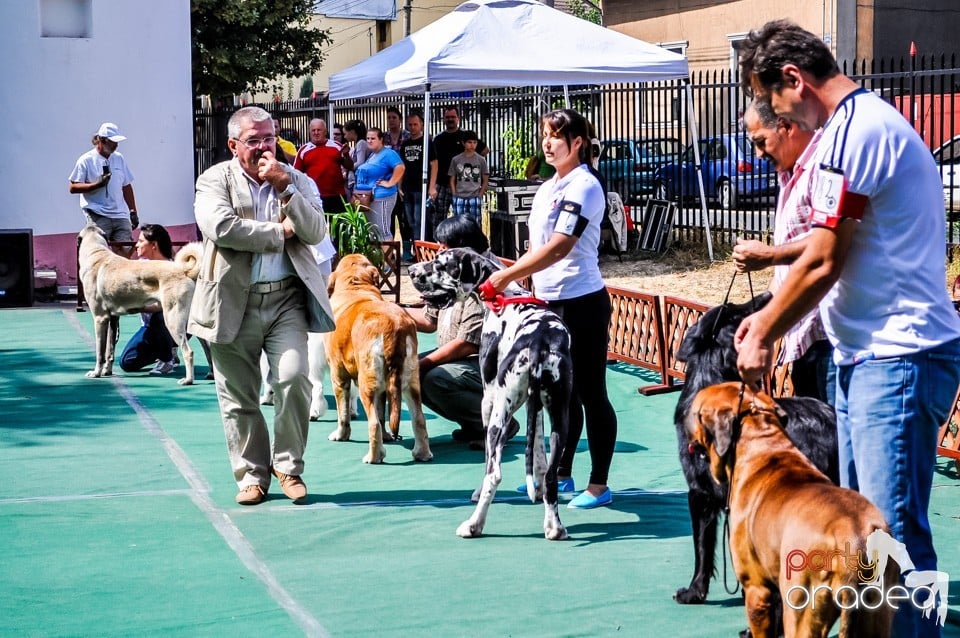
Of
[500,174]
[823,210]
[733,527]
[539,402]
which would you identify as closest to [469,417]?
[539,402]

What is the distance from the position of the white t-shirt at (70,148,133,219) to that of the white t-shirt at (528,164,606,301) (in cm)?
906

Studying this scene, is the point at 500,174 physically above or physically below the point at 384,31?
below

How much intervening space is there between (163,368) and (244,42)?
21.6 meters

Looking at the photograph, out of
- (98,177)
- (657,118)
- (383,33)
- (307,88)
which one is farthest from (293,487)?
(383,33)

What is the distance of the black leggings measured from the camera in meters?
5.98

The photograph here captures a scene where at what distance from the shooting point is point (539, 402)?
222 inches

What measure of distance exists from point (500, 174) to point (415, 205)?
3.12 metres

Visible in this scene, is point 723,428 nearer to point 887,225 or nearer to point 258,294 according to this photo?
point 887,225

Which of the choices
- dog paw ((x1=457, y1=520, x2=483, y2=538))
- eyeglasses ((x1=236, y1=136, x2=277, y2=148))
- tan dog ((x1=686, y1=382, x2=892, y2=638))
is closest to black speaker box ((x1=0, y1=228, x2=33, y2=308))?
eyeglasses ((x1=236, y1=136, x2=277, y2=148))

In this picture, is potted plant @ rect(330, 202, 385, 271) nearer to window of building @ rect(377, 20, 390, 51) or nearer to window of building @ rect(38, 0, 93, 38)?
window of building @ rect(38, 0, 93, 38)

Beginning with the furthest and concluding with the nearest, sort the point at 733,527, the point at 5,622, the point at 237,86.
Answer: the point at 237,86 < the point at 5,622 < the point at 733,527

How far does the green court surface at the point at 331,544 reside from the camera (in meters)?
4.57

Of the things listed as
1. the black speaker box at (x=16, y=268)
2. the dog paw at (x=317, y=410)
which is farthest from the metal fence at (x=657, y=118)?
the black speaker box at (x=16, y=268)

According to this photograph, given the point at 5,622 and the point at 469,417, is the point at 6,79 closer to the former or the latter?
the point at 469,417
